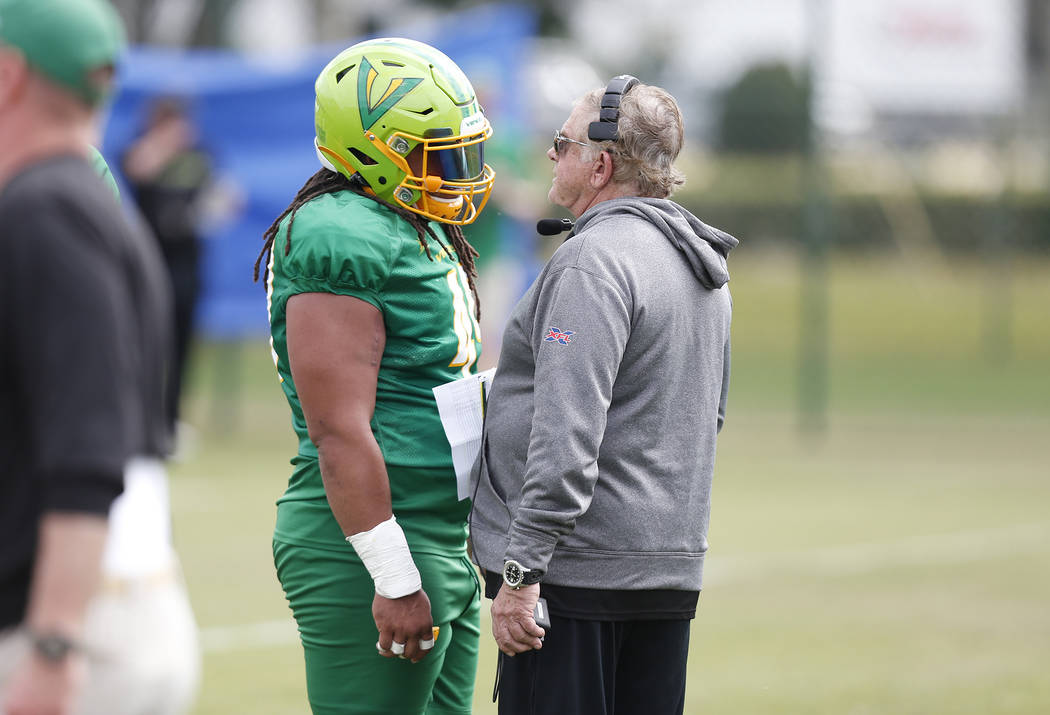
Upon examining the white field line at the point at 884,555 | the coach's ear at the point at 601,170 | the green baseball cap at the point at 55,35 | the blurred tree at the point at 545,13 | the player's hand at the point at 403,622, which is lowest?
the white field line at the point at 884,555

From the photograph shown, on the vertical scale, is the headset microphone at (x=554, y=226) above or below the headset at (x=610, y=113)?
below

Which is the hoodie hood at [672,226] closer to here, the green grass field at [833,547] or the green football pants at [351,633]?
the green football pants at [351,633]

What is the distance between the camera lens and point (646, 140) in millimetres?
3729

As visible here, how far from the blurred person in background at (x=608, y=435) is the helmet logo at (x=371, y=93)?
414mm

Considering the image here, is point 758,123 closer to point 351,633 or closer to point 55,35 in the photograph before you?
point 351,633

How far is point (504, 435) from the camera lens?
3709mm

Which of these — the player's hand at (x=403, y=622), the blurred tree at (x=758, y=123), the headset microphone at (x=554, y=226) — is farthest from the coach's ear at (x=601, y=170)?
the blurred tree at (x=758, y=123)

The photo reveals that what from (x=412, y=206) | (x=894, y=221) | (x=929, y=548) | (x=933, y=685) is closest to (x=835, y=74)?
(x=894, y=221)

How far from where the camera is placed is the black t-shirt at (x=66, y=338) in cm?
246

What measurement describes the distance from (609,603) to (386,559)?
53 cm

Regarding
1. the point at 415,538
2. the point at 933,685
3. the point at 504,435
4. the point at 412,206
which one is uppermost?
the point at 412,206

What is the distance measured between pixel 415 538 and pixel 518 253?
448 inches

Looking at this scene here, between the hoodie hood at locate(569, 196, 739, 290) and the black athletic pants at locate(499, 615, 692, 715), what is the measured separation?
0.84m

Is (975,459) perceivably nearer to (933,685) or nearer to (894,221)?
(933,685)
